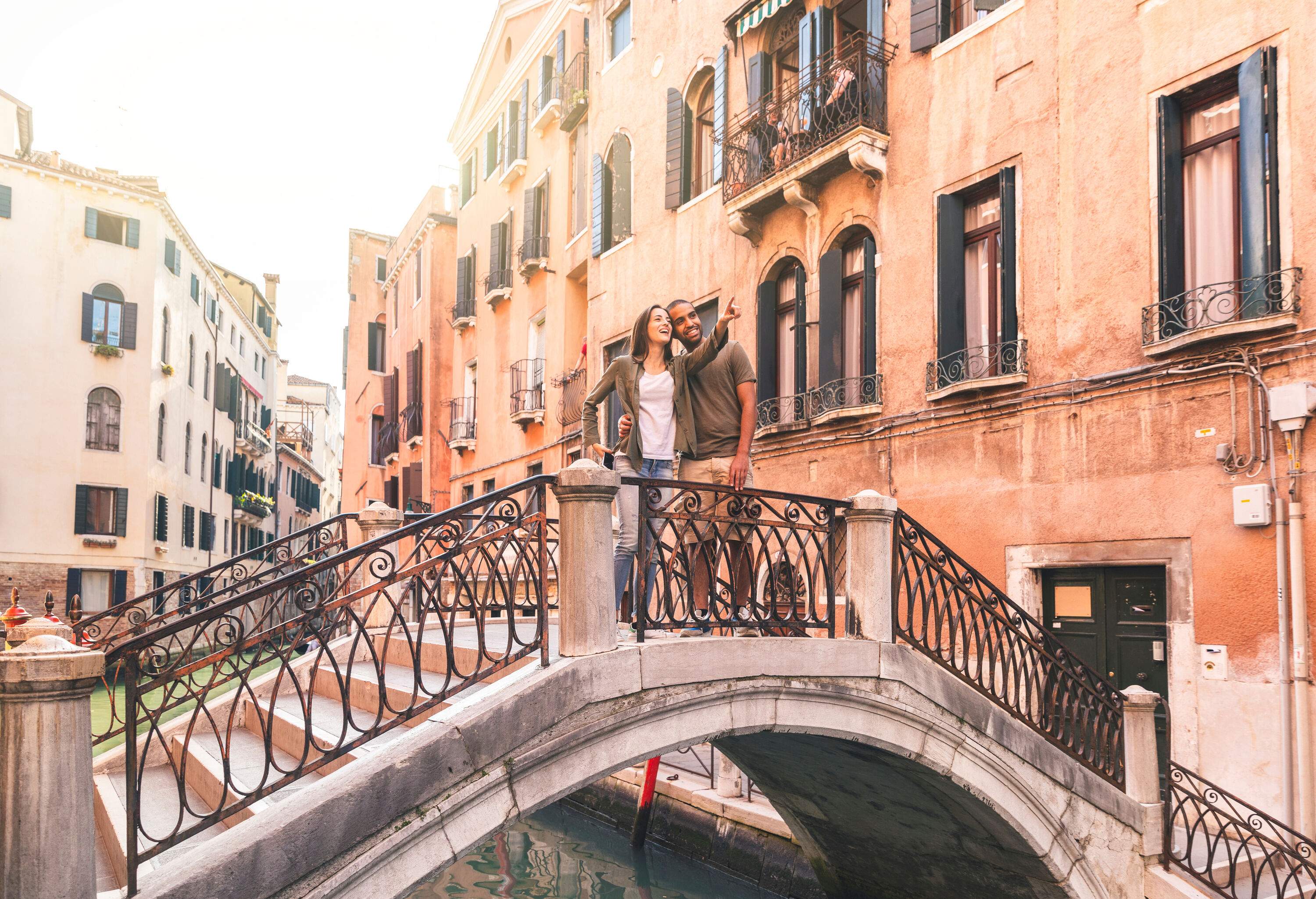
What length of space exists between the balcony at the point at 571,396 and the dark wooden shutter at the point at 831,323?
5768mm

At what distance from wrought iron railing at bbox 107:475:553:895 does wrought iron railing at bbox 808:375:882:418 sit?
5082 millimetres

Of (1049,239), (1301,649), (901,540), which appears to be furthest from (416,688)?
(1049,239)

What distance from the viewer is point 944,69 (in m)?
10.0

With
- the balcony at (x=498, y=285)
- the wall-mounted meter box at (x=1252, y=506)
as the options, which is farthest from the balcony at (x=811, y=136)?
the balcony at (x=498, y=285)

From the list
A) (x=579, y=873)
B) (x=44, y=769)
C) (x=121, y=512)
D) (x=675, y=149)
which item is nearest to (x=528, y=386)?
(x=675, y=149)

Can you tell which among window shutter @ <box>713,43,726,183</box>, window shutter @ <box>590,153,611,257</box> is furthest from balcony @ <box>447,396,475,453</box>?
window shutter @ <box>713,43,726,183</box>

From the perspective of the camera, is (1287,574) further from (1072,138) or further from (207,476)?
(207,476)

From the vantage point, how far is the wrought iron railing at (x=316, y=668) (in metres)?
3.90

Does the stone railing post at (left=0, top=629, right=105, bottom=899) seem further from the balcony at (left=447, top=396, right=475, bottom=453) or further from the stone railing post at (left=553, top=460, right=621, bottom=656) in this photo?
the balcony at (left=447, top=396, right=475, bottom=453)

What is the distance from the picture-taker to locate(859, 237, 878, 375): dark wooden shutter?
35.1 ft

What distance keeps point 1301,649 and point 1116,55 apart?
4.55 metres

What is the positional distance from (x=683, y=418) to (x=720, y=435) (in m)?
0.23

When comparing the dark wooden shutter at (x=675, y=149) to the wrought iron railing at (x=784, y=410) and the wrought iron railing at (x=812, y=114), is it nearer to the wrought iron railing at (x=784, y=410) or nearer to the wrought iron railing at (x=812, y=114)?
the wrought iron railing at (x=812, y=114)

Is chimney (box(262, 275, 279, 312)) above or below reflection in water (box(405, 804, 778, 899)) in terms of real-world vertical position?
above
